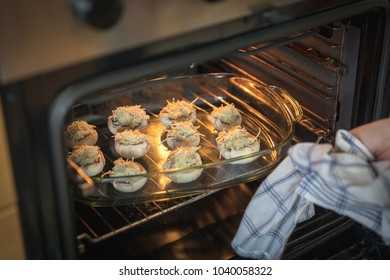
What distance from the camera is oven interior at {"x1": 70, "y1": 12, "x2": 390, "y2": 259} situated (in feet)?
4.14

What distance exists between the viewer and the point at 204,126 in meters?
1.56

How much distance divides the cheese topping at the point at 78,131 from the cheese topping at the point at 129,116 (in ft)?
0.23

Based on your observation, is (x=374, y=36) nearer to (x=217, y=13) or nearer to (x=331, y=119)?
(x=331, y=119)

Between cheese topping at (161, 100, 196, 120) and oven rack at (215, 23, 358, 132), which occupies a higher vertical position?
oven rack at (215, 23, 358, 132)

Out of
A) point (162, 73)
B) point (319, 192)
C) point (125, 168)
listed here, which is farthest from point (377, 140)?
point (125, 168)

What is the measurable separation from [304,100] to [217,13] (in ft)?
1.93

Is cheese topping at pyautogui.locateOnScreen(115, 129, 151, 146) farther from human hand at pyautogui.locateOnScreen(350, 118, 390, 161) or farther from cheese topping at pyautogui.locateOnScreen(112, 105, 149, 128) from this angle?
human hand at pyautogui.locateOnScreen(350, 118, 390, 161)

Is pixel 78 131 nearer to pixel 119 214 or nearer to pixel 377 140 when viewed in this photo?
pixel 119 214

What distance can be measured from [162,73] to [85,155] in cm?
32

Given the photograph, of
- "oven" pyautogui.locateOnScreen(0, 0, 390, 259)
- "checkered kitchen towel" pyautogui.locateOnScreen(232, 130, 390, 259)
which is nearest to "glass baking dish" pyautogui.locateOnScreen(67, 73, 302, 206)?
"oven" pyautogui.locateOnScreen(0, 0, 390, 259)

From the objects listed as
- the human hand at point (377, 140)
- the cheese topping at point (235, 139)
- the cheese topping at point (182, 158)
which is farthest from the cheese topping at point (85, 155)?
the human hand at point (377, 140)

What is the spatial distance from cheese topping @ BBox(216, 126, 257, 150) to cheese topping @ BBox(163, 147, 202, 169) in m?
0.08

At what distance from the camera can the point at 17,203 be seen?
0.95 meters

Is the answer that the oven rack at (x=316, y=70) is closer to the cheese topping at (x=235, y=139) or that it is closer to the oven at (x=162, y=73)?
the oven at (x=162, y=73)
